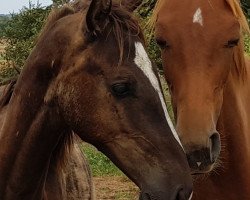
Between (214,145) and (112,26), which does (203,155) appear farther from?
(112,26)

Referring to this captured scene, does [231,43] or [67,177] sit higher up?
[231,43]

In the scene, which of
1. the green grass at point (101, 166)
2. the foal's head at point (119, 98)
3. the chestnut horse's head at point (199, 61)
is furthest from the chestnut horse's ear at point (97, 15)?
the green grass at point (101, 166)

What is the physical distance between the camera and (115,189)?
8.19 m

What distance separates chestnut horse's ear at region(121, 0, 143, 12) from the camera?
2745 millimetres

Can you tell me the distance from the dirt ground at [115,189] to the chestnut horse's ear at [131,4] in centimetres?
484

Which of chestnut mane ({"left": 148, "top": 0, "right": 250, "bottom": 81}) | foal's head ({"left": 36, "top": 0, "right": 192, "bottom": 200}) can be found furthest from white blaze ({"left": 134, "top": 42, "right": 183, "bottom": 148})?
chestnut mane ({"left": 148, "top": 0, "right": 250, "bottom": 81})

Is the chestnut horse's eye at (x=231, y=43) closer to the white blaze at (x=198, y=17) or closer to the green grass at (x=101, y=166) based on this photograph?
the white blaze at (x=198, y=17)

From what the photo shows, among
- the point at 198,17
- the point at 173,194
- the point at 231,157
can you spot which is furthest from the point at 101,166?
the point at 173,194

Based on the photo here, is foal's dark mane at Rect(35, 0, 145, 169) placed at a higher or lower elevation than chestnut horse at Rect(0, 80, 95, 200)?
higher

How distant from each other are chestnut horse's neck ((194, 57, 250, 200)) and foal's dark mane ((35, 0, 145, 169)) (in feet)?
3.06

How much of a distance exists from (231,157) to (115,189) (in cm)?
516

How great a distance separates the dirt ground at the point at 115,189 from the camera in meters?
7.68

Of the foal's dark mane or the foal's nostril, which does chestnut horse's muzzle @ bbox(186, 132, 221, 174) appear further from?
the foal's dark mane

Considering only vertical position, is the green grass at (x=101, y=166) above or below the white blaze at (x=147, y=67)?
below
